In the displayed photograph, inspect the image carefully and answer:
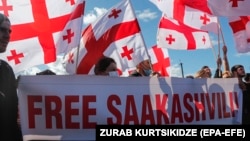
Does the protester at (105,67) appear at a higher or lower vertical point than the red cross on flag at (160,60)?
higher

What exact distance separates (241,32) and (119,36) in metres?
2.23

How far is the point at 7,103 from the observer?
8.38 feet

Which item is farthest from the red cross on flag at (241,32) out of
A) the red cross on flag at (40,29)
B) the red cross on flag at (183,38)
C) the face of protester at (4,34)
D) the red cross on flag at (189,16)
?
the face of protester at (4,34)

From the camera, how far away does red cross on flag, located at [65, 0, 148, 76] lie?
7.65 meters

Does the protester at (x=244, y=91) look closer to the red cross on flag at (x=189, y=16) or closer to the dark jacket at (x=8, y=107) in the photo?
the red cross on flag at (x=189, y=16)

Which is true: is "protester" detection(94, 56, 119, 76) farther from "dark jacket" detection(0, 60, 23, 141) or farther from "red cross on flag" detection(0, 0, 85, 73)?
"dark jacket" detection(0, 60, 23, 141)

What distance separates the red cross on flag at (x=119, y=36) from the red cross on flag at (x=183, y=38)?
128cm

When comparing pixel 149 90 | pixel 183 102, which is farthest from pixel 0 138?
pixel 183 102

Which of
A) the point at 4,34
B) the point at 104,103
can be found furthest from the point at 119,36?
the point at 4,34

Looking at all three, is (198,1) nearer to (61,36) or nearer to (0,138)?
(61,36)

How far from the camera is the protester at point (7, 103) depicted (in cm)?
253

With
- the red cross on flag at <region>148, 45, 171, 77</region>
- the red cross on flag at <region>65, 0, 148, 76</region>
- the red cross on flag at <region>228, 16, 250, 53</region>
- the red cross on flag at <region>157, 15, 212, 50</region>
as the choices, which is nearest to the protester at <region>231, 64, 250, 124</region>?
the red cross on flag at <region>228, 16, 250, 53</region>

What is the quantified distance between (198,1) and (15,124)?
5610 millimetres

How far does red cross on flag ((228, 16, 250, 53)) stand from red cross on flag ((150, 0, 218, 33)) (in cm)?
44
